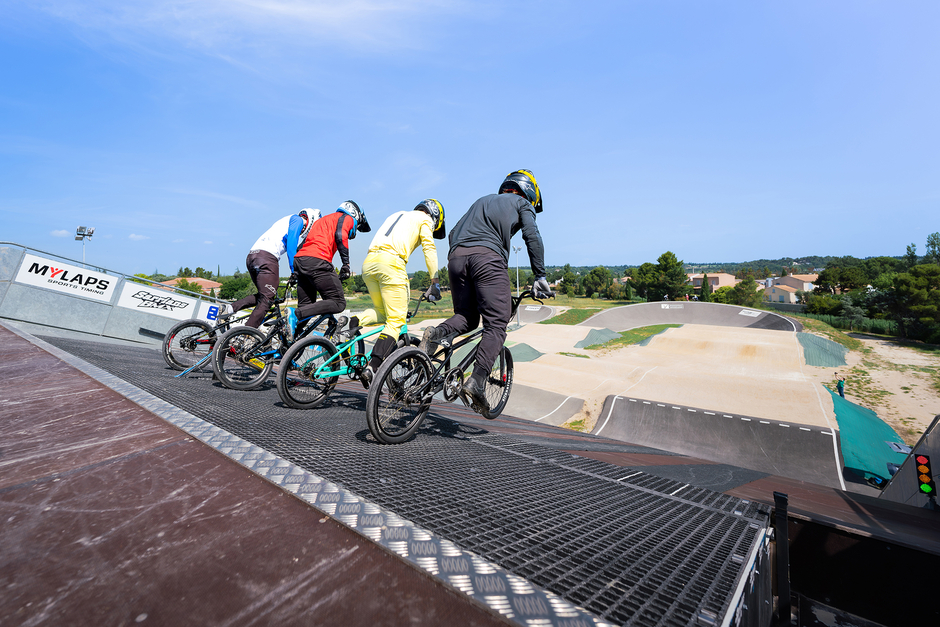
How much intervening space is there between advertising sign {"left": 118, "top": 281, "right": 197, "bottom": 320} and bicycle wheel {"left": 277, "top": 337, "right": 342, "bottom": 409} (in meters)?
9.38

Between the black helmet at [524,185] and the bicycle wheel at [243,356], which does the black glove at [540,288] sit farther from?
the bicycle wheel at [243,356]

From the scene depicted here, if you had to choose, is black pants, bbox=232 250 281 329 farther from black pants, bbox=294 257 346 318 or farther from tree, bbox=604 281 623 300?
tree, bbox=604 281 623 300

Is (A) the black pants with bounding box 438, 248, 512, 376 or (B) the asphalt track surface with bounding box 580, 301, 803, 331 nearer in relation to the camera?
(A) the black pants with bounding box 438, 248, 512, 376

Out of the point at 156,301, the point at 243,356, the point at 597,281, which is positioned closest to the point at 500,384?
the point at 243,356

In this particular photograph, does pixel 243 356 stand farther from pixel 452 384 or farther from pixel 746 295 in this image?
pixel 746 295

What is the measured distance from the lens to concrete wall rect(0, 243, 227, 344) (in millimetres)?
9422

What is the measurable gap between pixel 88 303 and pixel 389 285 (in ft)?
34.9

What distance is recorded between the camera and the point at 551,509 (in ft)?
6.16

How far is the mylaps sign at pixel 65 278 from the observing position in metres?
9.62

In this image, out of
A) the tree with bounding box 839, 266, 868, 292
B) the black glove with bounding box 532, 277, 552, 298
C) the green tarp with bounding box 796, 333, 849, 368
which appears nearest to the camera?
the black glove with bounding box 532, 277, 552, 298

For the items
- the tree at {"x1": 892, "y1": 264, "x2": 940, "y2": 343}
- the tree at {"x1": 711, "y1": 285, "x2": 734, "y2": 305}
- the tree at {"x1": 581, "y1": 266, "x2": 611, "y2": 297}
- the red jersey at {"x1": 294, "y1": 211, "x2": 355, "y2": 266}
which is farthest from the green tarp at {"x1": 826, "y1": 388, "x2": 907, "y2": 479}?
A: the tree at {"x1": 581, "y1": 266, "x2": 611, "y2": 297}

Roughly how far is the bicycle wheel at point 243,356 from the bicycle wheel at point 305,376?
2.72ft

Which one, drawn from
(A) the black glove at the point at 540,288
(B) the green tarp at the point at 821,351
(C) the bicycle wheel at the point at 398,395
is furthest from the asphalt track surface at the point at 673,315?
(C) the bicycle wheel at the point at 398,395

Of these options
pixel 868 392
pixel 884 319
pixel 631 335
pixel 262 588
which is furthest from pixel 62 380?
pixel 884 319
